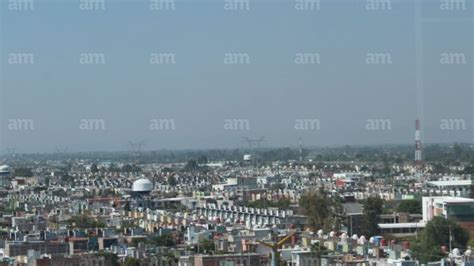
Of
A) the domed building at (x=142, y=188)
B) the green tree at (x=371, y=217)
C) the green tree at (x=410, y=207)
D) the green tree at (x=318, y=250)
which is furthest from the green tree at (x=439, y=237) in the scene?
the domed building at (x=142, y=188)

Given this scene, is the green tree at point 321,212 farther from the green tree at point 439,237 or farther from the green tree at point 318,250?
the green tree at point 318,250

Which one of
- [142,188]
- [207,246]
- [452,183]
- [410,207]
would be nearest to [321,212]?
[410,207]

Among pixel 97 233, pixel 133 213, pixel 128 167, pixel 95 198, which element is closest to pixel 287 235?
pixel 97 233

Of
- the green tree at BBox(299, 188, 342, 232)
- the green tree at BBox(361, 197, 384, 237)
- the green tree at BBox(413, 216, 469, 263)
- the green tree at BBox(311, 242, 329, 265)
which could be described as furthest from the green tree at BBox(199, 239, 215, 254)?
the green tree at BBox(361, 197, 384, 237)

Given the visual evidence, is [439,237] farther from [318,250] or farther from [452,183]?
[452,183]

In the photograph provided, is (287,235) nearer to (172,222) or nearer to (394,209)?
(172,222)

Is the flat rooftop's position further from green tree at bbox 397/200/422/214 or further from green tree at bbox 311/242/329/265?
green tree at bbox 311/242/329/265
